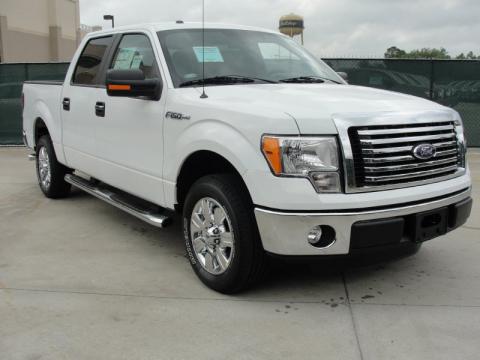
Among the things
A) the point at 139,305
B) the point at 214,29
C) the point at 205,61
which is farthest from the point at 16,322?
the point at 214,29

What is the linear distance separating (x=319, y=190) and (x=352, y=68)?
7.83 m

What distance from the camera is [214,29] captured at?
488 cm

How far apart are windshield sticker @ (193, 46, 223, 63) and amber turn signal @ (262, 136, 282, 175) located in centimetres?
142

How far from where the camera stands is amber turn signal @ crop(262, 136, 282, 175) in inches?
129

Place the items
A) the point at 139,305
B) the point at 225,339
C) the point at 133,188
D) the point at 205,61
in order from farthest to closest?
the point at 133,188, the point at 205,61, the point at 139,305, the point at 225,339

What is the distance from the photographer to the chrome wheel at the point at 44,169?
6.66 meters

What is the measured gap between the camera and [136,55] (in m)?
4.89

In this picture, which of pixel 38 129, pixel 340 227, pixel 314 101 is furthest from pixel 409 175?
pixel 38 129

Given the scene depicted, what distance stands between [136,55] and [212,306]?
2.42 metres

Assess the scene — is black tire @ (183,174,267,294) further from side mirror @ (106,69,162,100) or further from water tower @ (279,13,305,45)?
water tower @ (279,13,305,45)

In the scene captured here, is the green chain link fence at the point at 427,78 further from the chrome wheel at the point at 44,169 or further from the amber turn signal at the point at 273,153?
the amber turn signal at the point at 273,153

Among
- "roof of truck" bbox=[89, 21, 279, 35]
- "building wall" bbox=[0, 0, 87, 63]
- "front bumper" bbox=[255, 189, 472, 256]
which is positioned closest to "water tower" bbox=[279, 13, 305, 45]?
"building wall" bbox=[0, 0, 87, 63]

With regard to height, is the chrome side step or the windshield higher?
the windshield

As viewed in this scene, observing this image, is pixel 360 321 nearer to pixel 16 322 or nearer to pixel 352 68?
pixel 16 322
